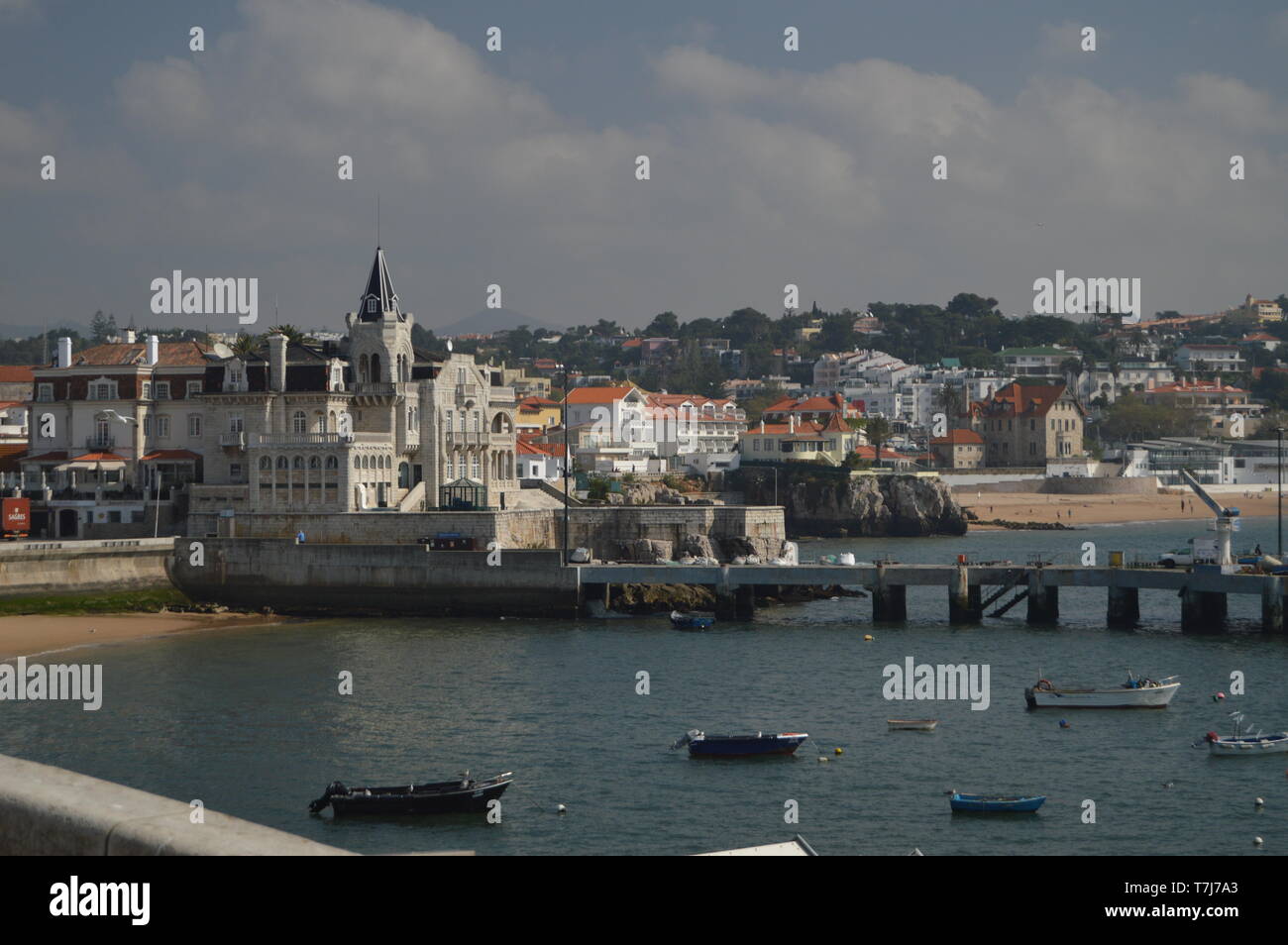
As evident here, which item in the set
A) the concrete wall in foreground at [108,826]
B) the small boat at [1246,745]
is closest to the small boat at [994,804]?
the small boat at [1246,745]

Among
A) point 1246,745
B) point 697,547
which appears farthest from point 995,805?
point 697,547

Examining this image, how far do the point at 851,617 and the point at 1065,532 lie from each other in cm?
7054

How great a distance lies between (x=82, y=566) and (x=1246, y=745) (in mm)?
54932

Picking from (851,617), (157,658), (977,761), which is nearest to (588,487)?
(851,617)

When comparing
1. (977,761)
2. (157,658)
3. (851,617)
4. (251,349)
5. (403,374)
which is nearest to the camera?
(977,761)

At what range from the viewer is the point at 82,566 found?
241ft

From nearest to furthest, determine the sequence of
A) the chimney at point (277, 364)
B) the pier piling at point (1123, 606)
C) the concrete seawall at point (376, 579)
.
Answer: the pier piling at point (1123, 606)
the concrete seawall at point (376, 579)
the chimney at point (277, 364)

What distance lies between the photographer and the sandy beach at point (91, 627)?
63.3 metres

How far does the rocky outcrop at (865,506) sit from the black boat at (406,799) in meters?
103

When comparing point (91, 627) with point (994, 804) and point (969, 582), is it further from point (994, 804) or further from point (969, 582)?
point (994, 804)

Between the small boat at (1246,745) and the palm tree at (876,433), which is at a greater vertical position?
the palm tree at (876,433)
